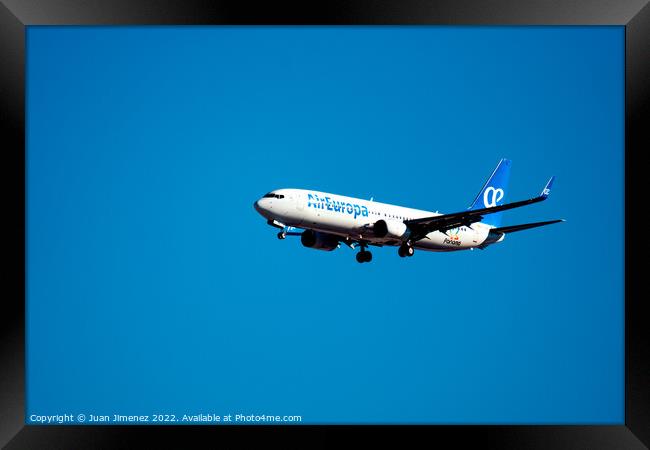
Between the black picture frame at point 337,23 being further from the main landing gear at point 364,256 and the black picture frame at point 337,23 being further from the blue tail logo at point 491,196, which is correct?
the blue tail logo at point 491,196

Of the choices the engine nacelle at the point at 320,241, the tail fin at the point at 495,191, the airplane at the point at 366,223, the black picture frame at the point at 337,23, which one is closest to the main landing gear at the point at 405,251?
the airplane at the point at 366,223

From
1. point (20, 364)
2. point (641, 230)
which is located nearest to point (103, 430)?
point (20, 364)

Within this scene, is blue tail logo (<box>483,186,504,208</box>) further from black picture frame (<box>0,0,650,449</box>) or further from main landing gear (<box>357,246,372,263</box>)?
black picture frame (<box>0,0,650,449</box>)

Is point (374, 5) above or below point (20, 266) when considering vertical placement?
above

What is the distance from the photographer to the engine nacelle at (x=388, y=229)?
4662cm

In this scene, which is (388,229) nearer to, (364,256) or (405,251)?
(405,251)

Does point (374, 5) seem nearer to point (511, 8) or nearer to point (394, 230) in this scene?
point (511, 8)

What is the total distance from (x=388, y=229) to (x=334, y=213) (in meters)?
3.04

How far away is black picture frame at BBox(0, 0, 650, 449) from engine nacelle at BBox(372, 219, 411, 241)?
27.1 metres

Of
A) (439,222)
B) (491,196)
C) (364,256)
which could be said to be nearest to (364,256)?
(364,256)

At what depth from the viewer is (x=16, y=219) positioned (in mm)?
19266

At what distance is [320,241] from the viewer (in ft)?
159

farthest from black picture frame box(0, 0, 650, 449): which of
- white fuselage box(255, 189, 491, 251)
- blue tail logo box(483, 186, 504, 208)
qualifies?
blue tail logo box(483, 186, 504, 208)

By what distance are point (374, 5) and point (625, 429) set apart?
31.9 ft
